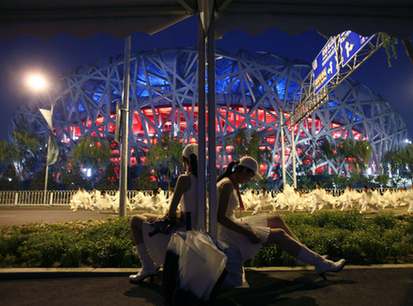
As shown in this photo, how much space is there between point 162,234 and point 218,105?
56.8 m

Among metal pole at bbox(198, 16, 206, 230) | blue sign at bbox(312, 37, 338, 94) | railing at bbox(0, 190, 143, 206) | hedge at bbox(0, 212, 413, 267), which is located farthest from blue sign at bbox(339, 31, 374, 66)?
railing at bbox(0, 190, 143, 206)

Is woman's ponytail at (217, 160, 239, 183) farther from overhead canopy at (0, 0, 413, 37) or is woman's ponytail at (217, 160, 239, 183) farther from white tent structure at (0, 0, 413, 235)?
overhead canopy at (0, 0, 413, 37)

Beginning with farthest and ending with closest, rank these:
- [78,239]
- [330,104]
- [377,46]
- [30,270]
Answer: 1. [330,104]
2. [377,46]
3. [78,239]
4. [30,270]

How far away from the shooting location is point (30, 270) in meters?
4.20

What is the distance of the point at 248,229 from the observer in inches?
130

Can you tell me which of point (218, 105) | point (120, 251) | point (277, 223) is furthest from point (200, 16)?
point (218, 105)

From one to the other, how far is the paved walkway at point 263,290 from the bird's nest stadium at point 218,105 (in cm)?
5077

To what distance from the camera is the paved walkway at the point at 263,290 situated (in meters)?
3.16

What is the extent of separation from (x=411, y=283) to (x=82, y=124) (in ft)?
213

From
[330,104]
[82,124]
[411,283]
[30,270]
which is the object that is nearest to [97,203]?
[30,270]

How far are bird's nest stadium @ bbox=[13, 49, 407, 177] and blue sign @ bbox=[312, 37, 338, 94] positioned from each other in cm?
3919

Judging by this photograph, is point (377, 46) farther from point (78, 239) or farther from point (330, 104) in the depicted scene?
point (330, 104)

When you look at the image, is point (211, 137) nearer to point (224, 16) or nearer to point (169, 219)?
point (169, 219)

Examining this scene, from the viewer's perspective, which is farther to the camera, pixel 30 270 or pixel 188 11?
pixel 30 270
